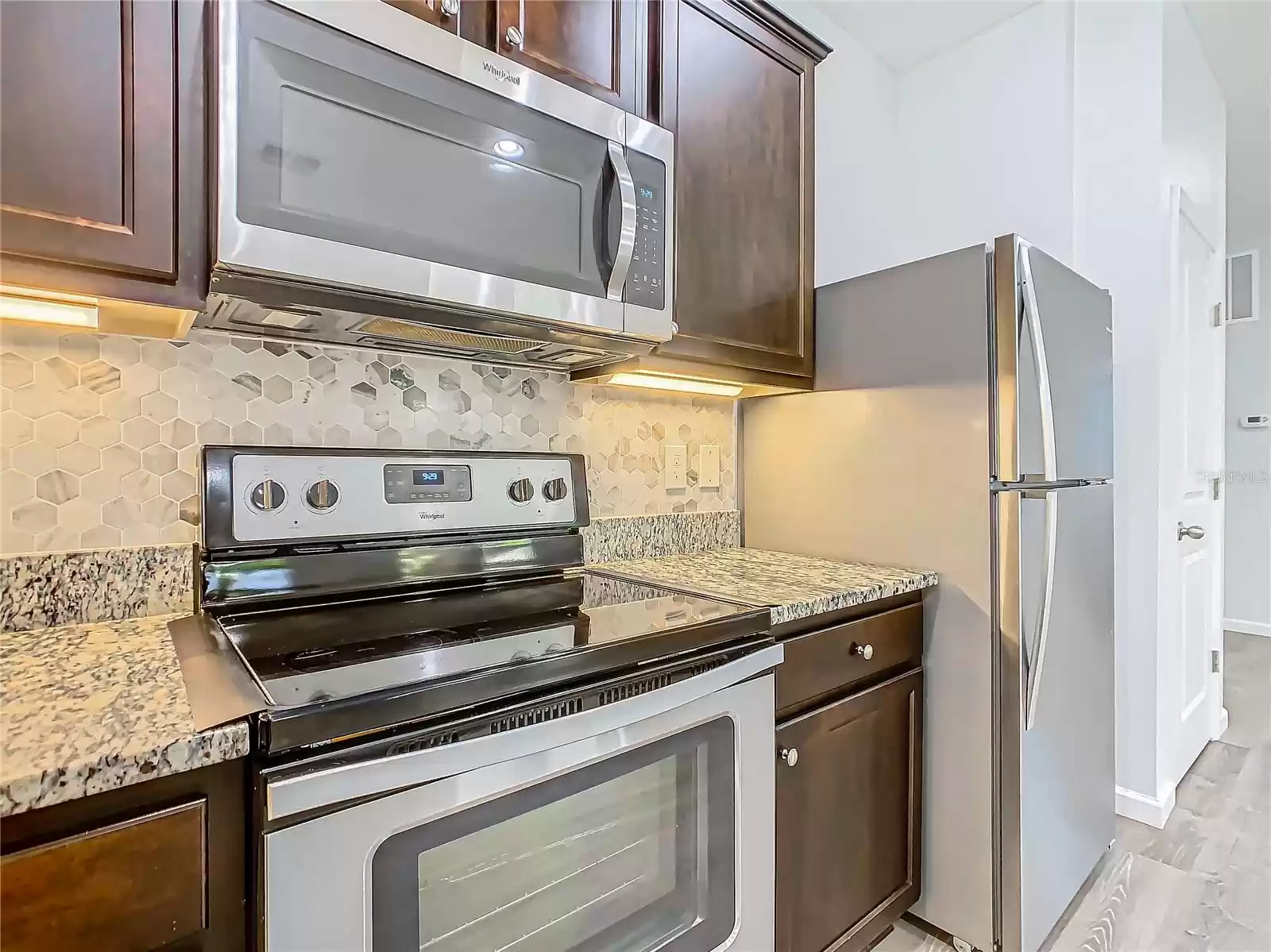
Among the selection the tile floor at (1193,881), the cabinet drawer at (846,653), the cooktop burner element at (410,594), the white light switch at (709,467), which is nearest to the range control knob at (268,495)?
the cooktop burner element at (410,594)

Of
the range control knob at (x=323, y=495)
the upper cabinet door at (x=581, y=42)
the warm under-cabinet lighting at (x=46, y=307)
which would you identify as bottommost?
the range control knob at (x=323, y=495)

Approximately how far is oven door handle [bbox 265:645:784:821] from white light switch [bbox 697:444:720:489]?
3.01 feet

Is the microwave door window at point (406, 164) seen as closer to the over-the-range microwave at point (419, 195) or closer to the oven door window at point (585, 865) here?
the over-the-range microwave at point (419, 195)

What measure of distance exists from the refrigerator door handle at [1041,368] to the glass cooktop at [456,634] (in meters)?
0.88

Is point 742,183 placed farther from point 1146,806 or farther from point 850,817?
point 1146,806

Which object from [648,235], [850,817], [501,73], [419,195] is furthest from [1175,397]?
[419,195]

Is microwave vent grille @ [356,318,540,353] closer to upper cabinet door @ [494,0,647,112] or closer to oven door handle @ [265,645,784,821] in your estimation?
upper cabinet door @ [494,0,647,112]

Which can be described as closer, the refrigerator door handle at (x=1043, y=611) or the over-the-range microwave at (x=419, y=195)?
the over-the-range microwave at (x=419, y=195)

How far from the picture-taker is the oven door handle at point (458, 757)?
0.68 meters

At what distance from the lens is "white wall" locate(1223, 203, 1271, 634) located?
4.48m

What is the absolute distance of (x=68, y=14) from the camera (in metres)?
0.81

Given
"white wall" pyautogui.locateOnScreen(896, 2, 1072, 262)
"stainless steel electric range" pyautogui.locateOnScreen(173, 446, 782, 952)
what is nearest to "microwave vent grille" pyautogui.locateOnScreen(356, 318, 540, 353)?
"stainless steel electric range" pyautogui.locateOnScreen(173, 446, 782, 952)

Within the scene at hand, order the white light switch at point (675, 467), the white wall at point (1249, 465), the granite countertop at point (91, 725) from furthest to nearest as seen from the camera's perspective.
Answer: the white wall at point (1249, 465)
the white light switch at point (675, 467)
the granite countertop at point (91, 725)

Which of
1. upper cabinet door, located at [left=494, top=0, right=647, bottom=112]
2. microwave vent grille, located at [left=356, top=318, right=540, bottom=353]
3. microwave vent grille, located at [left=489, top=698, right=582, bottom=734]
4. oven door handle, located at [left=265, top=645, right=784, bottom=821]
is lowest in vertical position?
oven door handle, located at [left=265, top=645, right=784, bottom=821]
